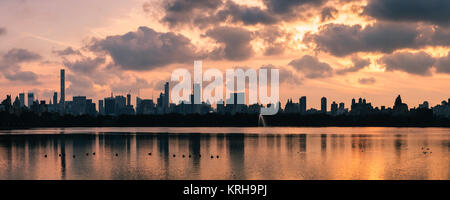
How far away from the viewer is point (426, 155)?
7306 cm

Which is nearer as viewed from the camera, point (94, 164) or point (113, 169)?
point (113, 169)

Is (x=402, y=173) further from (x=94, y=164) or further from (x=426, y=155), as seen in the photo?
(x=94, y=164)
